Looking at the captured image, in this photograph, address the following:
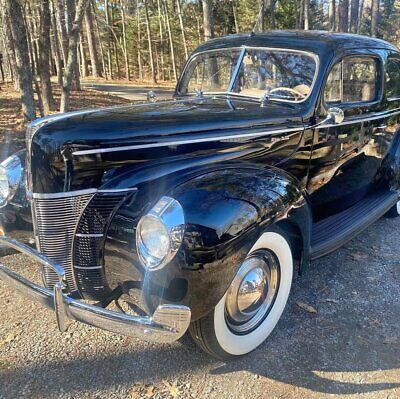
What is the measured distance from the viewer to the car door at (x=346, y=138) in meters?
3.53

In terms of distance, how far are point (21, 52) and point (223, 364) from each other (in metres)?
7.11

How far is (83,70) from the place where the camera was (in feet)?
108

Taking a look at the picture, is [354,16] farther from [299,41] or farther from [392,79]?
[299,41]

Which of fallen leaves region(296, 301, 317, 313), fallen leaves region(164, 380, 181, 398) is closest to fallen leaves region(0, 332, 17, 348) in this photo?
fallen leaves region(164, 380, 181, 398)

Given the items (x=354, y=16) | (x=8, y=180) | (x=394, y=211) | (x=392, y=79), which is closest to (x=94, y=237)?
(x=8, y=180)

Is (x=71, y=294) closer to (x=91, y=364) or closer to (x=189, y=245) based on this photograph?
(x=91, y=364)

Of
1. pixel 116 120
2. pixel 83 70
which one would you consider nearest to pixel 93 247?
pixel 116 120

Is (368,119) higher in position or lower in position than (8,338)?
higher

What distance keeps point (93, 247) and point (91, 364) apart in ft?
2.69

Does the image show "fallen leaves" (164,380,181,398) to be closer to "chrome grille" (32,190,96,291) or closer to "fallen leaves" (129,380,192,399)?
"fallen leaves" (129,380,192,399)

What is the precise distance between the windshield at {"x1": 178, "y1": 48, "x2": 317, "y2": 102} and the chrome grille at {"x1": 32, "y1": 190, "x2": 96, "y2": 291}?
1.88 meters

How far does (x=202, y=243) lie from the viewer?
206 cm

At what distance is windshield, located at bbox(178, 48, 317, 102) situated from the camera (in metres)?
3.40

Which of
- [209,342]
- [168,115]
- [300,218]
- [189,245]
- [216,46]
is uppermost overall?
[216,46]
